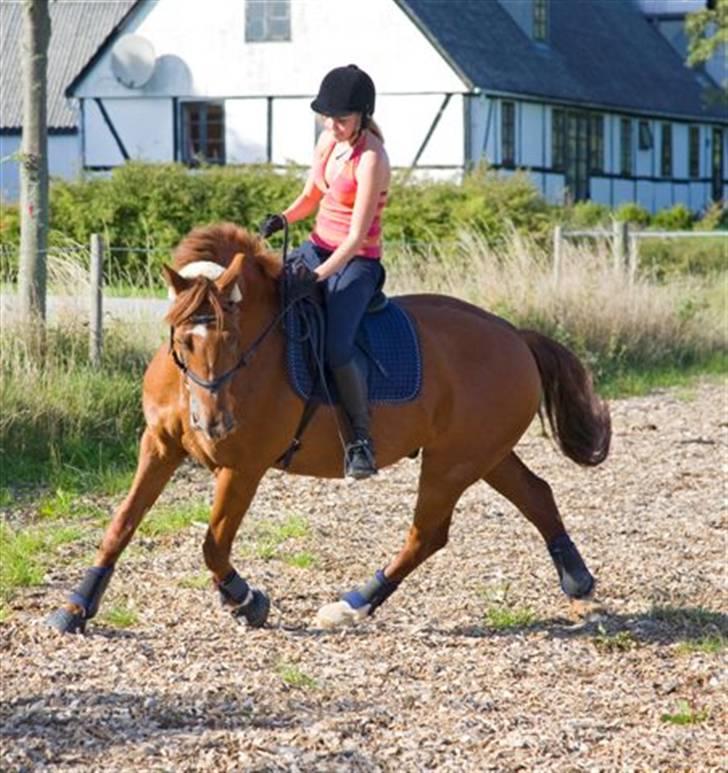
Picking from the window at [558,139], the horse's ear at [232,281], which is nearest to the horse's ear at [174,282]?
the horse's ear at [232,281]

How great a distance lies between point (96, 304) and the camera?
48.7 ft

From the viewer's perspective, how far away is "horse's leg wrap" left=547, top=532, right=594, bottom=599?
911 cm

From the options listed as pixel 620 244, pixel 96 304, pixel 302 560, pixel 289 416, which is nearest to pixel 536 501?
pixel 302 560

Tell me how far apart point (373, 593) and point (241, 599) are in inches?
24.9

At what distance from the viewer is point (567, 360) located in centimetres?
966

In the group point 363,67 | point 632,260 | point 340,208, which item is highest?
point 363,67

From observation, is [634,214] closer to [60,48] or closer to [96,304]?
[60,48]

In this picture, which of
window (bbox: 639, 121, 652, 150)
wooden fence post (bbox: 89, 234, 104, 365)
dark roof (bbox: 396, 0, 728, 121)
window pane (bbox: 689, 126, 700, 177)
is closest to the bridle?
wooden fence post (bbox: 89, 234, 104, 365)

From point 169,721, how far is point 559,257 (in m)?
13.9

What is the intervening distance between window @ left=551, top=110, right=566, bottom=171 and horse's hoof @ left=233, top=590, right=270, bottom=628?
3917 centimetres

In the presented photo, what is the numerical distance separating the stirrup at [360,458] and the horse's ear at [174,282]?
3.80ft

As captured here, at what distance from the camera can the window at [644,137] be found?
51750 millimetres

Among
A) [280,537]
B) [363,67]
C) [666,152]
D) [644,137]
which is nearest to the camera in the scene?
[280,537]

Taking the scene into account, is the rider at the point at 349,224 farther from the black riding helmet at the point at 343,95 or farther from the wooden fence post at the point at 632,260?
the wooden fence post at the point at 632,260
